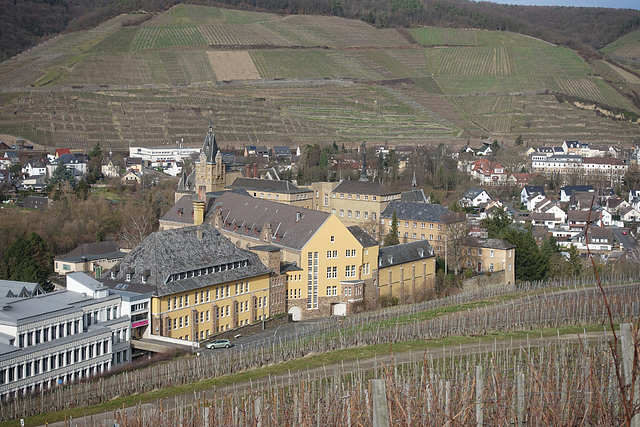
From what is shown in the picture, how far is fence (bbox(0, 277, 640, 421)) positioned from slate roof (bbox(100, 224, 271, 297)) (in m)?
5.74

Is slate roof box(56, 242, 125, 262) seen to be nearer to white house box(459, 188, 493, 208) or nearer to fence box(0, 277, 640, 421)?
fence box(0, 277, 640, 421)

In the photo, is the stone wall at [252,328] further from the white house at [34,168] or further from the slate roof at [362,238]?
the white house at [34,168]

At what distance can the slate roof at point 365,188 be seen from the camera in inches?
3068

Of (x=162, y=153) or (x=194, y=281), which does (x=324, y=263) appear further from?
(x=162, y=153)

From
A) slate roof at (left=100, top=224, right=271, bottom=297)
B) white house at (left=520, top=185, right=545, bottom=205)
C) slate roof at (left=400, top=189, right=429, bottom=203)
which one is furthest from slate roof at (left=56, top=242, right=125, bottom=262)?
white house at (left=520, top=185, right=545, bottom=205)

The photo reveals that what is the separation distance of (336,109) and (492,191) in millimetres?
57380

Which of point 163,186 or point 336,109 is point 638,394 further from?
point 336,109

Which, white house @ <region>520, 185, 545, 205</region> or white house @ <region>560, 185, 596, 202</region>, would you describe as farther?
white house @ <region>560, 185, 596, 202</region>

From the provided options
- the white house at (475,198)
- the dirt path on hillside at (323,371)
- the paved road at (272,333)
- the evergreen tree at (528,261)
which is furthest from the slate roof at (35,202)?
the dirt path on hillside at (323,371)

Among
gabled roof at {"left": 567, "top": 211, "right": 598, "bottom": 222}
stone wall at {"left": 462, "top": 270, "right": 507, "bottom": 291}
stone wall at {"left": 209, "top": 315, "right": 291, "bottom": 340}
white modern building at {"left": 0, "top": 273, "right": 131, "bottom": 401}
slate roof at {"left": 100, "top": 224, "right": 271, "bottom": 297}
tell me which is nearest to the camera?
white modern building at {"left": 0, "top": 273, "right": 131, "bottom": 401}

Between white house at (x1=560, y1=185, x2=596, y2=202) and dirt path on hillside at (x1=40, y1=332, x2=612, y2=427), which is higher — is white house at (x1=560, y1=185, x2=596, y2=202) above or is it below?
above

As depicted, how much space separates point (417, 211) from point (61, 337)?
131ft

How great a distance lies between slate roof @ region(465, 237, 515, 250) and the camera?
65375 millimetres

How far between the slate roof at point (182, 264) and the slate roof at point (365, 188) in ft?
84.7
